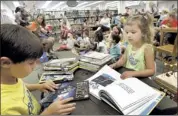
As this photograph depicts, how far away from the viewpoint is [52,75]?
1.93 ft

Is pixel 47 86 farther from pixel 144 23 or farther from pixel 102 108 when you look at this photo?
pixel 144 23

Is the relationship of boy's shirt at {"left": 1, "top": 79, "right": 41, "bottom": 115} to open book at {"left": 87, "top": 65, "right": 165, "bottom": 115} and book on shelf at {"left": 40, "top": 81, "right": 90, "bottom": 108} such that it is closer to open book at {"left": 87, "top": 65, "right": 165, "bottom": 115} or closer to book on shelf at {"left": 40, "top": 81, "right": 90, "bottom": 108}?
book on shelf at {"left": 40, "top": 81, "right": 90, "bottom": 108}

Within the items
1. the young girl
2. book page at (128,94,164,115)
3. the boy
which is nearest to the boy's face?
the boy

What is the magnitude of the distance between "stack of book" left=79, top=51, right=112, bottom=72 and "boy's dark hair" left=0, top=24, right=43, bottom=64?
0.32 meters

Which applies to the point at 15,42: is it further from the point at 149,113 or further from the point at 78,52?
the point at 78,52

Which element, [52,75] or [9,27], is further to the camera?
[52,75]

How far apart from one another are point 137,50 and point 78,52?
0.30 meters

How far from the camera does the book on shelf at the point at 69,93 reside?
0.43 meters

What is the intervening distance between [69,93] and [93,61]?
237mm

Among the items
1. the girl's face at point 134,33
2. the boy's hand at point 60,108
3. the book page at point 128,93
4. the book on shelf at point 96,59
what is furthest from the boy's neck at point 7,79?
the girl's face at point 134,33

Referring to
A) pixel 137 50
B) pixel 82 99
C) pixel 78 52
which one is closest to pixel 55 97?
pixel 82 99

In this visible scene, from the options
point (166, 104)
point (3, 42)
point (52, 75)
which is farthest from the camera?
point (52, 75)

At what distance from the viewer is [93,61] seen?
65 cm

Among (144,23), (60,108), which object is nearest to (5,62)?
(60,108)
